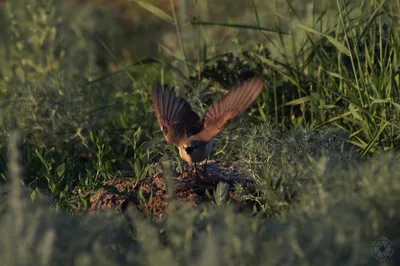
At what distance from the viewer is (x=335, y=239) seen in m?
2.53

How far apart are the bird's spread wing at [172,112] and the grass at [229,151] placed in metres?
0.16

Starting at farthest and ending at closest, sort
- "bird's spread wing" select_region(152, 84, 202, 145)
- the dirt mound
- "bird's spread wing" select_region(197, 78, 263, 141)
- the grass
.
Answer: "bird's spread wing" select_region(152, 84, 202, 145) < "bird's spread wing" select_region(197, 78, 263, 141) < the dirt mound < the grass

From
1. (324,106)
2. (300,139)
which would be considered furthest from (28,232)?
(324,106)

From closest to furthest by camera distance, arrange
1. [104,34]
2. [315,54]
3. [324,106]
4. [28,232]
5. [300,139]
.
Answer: [28,232]
[300,139]
[324,106]
[315,54]
[104,34]

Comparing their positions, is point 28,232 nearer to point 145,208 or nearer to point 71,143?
point 145,208

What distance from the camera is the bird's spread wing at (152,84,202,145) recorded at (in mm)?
4359

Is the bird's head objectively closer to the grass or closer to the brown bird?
the brown bird

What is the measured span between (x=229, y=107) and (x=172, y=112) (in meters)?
0.45

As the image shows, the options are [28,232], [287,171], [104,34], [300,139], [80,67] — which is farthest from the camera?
[104,34]

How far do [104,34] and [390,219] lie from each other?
22.5 feet

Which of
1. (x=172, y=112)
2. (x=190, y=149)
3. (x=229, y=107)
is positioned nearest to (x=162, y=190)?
(x=190, y=149)

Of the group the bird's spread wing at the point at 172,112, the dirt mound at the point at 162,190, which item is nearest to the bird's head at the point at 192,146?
the dirt mound at the point at 162,190

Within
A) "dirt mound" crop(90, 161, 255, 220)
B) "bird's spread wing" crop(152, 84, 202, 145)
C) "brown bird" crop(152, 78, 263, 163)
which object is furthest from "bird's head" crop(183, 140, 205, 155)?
"bird's spread wing" crop(152, 84, 202, 145)

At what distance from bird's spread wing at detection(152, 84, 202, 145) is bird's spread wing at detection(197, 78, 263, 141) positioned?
6.9 inches
